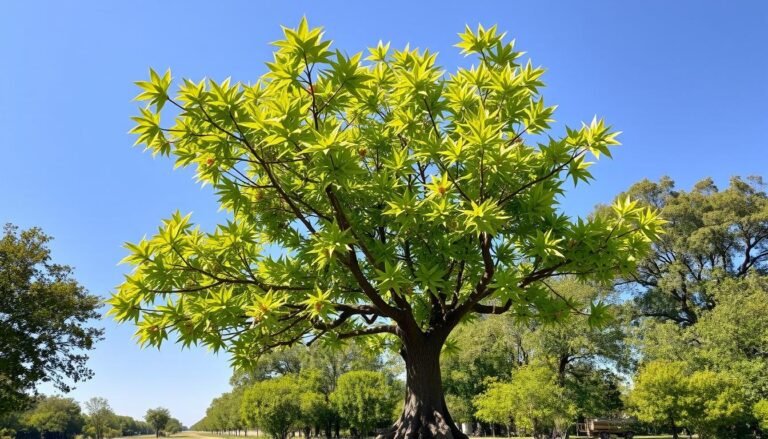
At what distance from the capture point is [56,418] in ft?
273

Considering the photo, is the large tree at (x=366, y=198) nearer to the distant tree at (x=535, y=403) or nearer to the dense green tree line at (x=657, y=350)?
the dense green tree line at (x=657, y=350)

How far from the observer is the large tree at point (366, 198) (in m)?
5.62

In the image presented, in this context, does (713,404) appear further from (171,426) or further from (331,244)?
(171,426)

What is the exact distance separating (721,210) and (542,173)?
33.8 m

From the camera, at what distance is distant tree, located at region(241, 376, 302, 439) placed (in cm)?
3775

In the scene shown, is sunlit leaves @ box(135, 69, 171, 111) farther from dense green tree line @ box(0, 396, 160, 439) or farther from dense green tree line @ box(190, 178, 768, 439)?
dense green tree line @ box(0, 396, 160, 439)

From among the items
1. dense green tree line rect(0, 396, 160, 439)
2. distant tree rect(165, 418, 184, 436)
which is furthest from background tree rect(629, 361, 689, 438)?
distant tree rect(165, 418, 184, 436)

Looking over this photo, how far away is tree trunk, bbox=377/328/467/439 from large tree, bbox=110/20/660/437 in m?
0.10

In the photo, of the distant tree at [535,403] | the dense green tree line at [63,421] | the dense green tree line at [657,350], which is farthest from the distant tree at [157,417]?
the distant tree at [535,403]

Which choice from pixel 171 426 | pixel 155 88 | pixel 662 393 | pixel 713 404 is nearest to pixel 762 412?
pixel 713 404

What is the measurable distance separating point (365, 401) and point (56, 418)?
239 feet

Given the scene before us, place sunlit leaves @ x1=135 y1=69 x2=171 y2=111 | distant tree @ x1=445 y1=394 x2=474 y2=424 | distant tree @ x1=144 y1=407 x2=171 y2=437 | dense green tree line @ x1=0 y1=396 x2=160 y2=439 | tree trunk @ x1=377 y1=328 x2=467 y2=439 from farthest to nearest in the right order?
distant tree @ x1=144 y1=407 x2=171 y2=437 < dense green tree line @ x1=0 y1=396 x2=160 y2=439 < distant tree @ x1=445 y1=394 x2=474 y2=424 < tree trunk @ x1=377 y1=328 x2=467 y2=439 < sunlit leaves @ x1=135 y1=69 x2=171 y2=111

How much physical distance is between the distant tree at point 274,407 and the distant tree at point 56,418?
1968 inches

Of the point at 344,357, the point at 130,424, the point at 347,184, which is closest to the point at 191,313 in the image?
the point at 347,184
